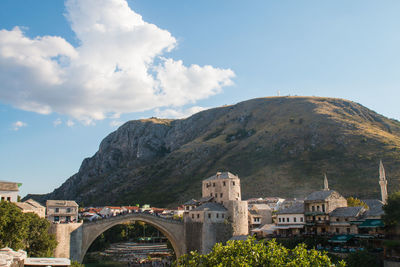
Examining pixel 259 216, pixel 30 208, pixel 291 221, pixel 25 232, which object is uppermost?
pixel 30 208

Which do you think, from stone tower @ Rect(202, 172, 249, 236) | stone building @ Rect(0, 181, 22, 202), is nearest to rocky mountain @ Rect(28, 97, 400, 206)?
stone tower @ Rect(202, 172, 249, 236)

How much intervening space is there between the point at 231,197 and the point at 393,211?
26.8 metres

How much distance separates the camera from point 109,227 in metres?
57.9

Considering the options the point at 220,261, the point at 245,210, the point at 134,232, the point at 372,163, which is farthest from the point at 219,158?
the point at 220,261

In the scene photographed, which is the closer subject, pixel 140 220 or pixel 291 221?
pixel 140 220

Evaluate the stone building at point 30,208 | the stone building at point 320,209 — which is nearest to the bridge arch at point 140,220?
the stone building at point 30,208

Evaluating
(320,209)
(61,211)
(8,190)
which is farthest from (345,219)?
(8,190)

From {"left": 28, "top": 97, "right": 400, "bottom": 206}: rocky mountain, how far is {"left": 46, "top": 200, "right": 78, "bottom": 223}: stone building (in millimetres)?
60612

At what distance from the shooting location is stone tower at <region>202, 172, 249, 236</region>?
62.7 meters

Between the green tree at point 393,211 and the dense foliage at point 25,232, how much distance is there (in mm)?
43187

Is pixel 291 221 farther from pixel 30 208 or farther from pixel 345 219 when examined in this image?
pixel 30 208

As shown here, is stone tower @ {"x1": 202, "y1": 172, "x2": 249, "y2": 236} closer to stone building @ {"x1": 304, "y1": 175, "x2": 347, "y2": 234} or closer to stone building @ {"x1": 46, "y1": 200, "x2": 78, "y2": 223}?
stone building @ {"x1": 304, "y1": 175, "x2": 347, "y2": 234}

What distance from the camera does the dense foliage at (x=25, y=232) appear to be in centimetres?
4019

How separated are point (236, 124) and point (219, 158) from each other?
3575 cm
